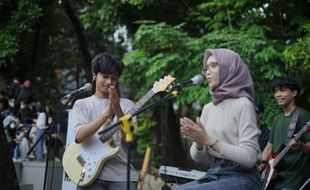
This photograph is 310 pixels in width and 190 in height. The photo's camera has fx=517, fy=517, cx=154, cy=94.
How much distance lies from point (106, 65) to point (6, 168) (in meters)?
2.34

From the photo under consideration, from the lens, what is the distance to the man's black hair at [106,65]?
4094 millimetres

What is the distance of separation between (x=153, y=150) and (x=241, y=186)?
8.89 meters

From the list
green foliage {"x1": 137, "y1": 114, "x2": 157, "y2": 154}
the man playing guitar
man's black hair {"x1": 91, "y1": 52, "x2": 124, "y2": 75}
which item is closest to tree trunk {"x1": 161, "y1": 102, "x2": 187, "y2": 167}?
green foliage {"x1": 137, "y1": 114, "x2": 157, "y2": 154}

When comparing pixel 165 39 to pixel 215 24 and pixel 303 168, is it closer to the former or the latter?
pixel 215 24

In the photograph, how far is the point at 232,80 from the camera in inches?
126

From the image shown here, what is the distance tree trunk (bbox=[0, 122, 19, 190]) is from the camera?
18.7ft

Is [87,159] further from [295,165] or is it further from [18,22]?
[18,22]

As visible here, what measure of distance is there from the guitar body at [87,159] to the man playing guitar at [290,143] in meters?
1.74

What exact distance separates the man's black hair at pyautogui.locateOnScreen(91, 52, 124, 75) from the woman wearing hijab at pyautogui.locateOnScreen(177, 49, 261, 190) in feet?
3.24

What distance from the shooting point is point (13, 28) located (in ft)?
36.5

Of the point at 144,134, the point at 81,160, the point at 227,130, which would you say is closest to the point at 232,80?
the point at 227,130

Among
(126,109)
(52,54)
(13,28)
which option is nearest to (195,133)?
(126,109)

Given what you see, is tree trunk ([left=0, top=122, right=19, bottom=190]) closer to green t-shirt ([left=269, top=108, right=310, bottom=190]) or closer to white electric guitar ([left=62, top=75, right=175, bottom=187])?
white electric guitar ([left=62, top=75, right=175, bottom=187])

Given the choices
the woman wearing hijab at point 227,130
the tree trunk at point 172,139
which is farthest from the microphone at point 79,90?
the tree trunk at point 172,139
